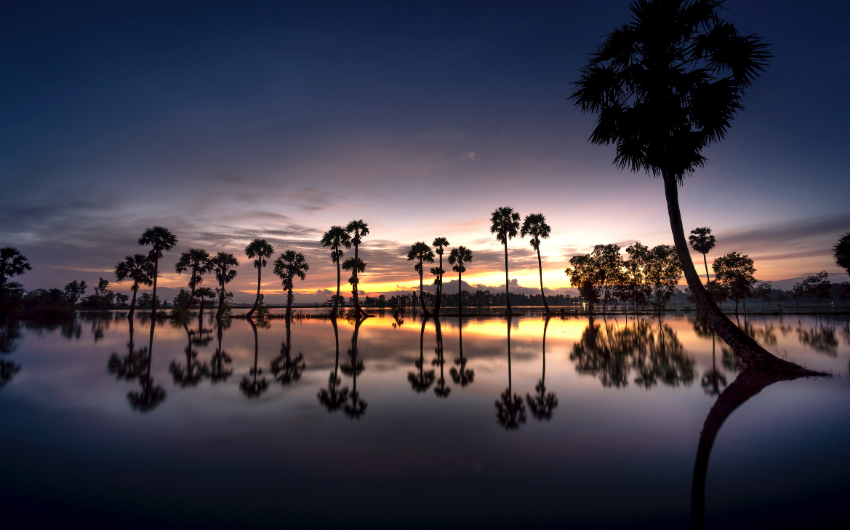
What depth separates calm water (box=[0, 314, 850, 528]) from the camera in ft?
12.3

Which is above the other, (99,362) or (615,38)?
(615,38)

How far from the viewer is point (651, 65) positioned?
12695 mm

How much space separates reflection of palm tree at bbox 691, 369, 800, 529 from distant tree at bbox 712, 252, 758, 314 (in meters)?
58.4

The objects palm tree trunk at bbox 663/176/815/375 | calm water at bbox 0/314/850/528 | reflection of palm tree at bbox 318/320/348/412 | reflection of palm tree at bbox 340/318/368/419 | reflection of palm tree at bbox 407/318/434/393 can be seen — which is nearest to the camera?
calm water at bbox 0/314/850/528

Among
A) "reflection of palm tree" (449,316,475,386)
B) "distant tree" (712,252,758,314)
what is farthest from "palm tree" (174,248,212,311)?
"distant tree" (712,252,758,314)

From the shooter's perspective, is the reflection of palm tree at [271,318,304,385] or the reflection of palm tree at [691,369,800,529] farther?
the reflection of palm tree at [271,318,304,385]

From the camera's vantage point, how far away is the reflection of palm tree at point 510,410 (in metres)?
6.50

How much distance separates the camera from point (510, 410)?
730 cm

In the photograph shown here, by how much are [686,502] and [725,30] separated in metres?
15.1

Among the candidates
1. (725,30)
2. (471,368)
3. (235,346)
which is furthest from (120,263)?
(725,30)

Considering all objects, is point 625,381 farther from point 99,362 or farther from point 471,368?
point 99,362

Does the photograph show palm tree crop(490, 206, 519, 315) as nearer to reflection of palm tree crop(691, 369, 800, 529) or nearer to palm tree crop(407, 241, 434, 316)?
palm tree crop(407, 241, 434, 316)

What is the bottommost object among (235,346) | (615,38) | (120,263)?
(235,346)

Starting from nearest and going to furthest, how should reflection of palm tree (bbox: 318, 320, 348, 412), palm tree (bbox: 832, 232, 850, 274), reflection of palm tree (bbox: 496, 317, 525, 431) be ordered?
reflection of palm tree (bbox: 496, 317, 525, 431)
reflection of palm tree (bbox: 318, 320, 348, 412)
palm tree (bbox: 832, 232, 850, 274)
